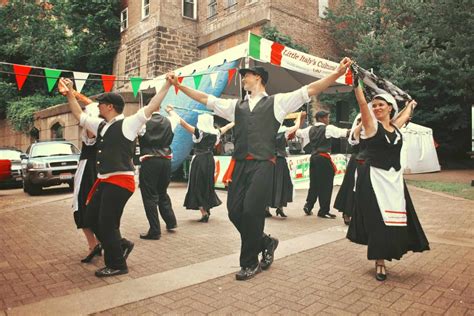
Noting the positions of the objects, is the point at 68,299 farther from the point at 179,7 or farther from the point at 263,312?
the point at 179,7

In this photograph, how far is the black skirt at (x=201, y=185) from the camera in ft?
22.8

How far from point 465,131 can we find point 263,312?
20.8 m

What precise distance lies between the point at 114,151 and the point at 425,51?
19354mm

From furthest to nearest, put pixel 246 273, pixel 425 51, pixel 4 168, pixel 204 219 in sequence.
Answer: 1. pixel 425 51
2. pixel 4 168
3. pixel 204 219
4. pixel 246 273

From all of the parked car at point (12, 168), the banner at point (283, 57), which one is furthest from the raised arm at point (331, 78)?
the parked car at point (12, 168)

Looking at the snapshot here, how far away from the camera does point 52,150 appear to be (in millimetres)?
12125

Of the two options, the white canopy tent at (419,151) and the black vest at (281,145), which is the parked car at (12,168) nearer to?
the black vest at (281,145)

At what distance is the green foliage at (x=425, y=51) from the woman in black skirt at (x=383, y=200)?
1432cm

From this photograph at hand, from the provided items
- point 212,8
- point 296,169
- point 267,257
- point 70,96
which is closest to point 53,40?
point 212,8

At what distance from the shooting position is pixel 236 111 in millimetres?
3910

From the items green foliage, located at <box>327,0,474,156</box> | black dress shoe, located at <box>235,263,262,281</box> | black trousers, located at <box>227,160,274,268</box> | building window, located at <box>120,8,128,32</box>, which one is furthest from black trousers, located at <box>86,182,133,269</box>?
building window, located at <box>120,8,128,32</box>

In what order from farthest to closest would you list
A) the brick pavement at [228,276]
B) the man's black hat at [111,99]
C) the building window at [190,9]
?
the building window at [190,9], the man's black hat at [111,99], the brick pavement at [228,276]

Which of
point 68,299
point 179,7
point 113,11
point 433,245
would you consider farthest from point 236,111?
point 113,11

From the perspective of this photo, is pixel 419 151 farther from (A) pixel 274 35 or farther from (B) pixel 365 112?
(B) pixel 365 112
